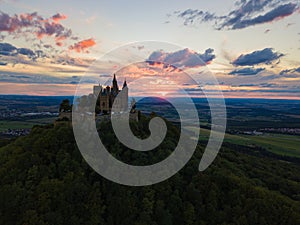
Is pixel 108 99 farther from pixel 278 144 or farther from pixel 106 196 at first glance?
pixel 278 144

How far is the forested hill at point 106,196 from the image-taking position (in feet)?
128

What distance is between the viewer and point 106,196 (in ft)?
142

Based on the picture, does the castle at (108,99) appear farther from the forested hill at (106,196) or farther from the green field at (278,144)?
the green field at (278,144)

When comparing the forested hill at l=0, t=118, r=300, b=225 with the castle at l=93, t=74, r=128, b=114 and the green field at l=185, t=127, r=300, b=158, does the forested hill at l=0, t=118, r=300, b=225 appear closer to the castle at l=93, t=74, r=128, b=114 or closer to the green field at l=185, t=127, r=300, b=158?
the castle at l=93, t=74, r=128, b=114

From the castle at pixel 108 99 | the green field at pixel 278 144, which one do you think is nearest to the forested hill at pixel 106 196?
the castle at pixel 108 99

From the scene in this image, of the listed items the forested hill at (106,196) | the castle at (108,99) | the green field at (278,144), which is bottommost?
the green field at (278,144)

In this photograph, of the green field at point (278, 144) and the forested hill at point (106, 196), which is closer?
the forested hill at point (106, 196)

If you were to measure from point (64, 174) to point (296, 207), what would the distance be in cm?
4124

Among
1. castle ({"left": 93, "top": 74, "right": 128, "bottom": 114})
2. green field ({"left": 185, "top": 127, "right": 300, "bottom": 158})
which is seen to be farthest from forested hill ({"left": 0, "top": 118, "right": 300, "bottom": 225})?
green field ({"left": 185, "top": 127, "right": 300, "bottom": 158})

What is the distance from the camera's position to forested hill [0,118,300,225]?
39156 mm

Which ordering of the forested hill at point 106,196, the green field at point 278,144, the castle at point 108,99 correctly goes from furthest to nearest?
the green field at point 278,144, the castle at point 108,99, the forested hill at point 106,196

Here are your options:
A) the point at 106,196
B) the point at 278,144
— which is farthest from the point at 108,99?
the point at 278,144

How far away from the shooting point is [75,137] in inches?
2025

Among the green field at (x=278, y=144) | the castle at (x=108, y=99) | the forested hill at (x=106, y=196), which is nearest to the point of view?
the forested hill at (x=106, y=196)
